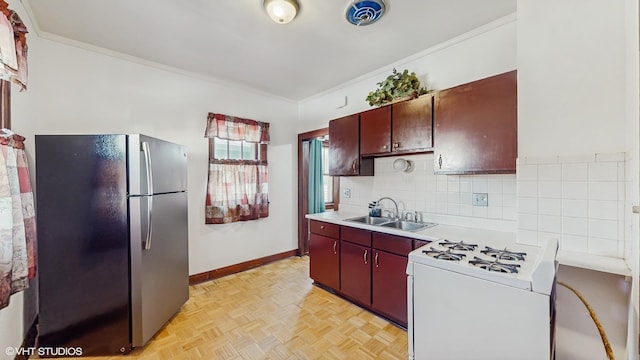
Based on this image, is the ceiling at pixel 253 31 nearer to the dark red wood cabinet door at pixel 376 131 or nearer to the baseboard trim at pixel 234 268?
the dark red wood cabinet door at pixel 376 131

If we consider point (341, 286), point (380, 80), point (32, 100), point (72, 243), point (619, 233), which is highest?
point (380, 80)

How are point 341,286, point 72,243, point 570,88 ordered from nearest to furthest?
point 570,88, point 72,243, point 341,286

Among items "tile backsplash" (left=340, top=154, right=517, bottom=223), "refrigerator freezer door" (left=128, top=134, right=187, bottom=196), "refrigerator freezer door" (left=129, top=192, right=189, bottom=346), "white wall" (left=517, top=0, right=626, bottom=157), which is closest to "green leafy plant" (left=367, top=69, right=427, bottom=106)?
"tile backsplash" (left=340, top=154, right=517, bottom=223)

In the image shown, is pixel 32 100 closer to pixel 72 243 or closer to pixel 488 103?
pixel 72 243

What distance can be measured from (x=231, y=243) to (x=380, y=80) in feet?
9.38

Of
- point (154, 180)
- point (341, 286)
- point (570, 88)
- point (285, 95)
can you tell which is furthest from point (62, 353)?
Result: point (570, 88)

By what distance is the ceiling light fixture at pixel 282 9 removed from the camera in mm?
1753

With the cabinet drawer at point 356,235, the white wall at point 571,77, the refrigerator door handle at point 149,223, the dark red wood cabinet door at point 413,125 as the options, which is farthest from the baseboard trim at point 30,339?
the white wall at point 571,77

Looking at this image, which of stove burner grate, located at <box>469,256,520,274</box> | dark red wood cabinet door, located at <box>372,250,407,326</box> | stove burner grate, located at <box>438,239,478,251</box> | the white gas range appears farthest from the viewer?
dark red wood cabinet door, located at <box>372,250,407,326</box>

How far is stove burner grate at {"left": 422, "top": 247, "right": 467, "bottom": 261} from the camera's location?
1.38 m

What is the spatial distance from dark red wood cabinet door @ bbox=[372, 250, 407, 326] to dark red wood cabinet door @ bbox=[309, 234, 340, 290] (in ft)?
1.63

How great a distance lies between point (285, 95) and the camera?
12.5ft

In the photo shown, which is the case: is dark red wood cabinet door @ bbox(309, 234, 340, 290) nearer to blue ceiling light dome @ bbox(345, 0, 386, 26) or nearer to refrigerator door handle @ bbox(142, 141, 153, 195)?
refrigerator door handle @ bbox(142, 141, 153, 195)

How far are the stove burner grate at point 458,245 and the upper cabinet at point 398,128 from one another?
2.82ft
